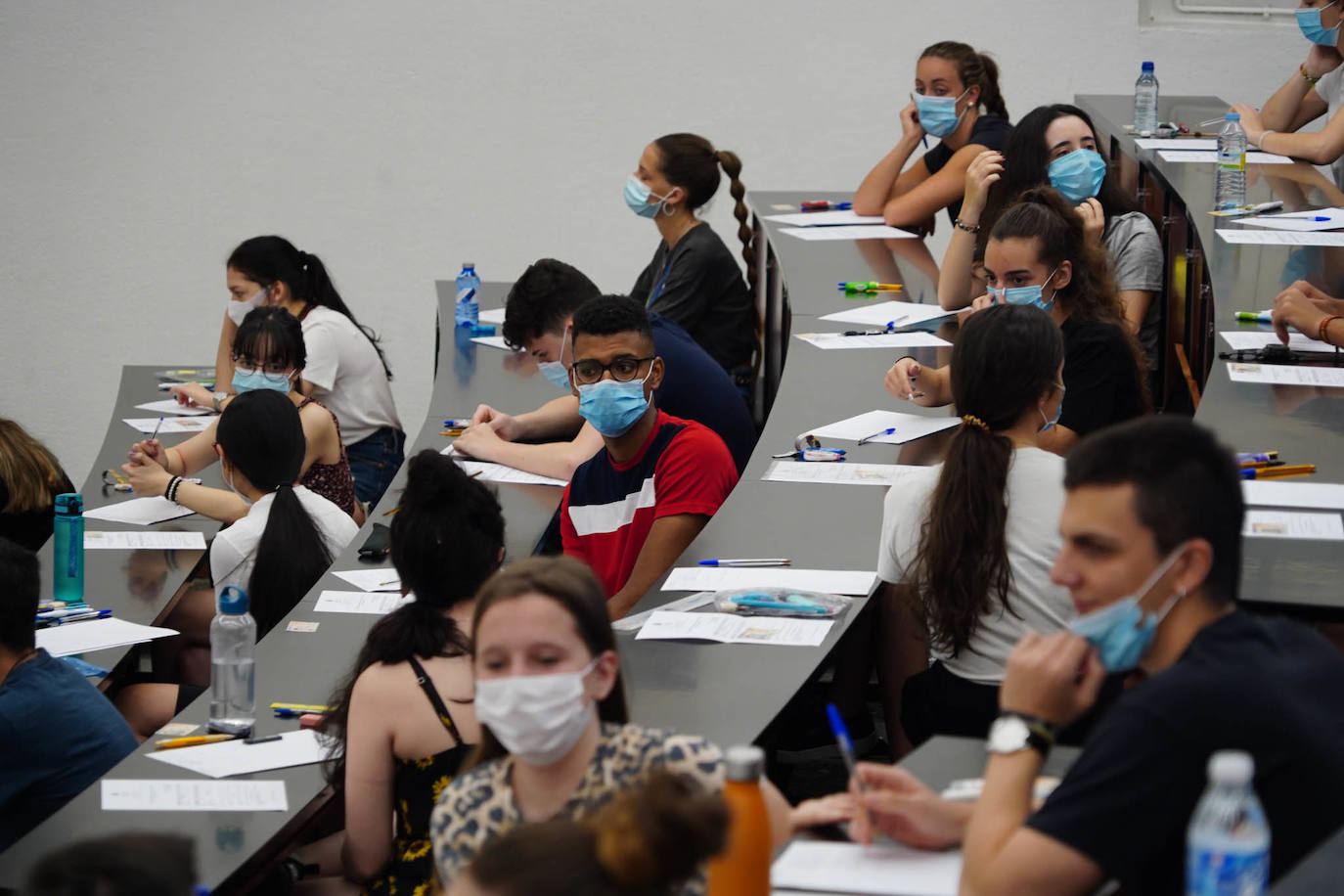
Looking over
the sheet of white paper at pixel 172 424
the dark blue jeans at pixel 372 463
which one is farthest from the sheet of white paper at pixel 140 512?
the dark blue jeans at pixel 372 463

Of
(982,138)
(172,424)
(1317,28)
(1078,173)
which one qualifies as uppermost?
(1317,28)

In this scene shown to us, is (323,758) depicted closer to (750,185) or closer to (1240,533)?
(1240,533)

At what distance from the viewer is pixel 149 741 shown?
2.80 meters

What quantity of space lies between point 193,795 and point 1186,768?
5.33 feet

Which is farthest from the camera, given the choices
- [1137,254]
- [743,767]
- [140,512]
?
[140,512]

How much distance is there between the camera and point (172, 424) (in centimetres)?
539

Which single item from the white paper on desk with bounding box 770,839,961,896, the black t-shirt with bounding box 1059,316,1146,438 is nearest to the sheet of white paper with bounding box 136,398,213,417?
the black t-shirt with bounding box 1059,316,1146,438

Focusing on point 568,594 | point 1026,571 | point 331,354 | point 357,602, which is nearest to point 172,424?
point 331,354

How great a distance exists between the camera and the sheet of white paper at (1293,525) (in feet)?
8.35

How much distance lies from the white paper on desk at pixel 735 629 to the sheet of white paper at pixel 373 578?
1.02m

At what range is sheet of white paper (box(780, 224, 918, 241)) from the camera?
5.61 meters

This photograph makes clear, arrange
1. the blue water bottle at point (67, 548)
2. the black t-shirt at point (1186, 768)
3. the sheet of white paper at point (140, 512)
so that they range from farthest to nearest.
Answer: the sheet of white paper at point (140, 512), the blue water bottle at point (67, 548), the black t-shirt at point (1186, 768)

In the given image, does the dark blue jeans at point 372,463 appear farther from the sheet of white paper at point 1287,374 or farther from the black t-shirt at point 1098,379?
the sheet of white paper at point 1287,374

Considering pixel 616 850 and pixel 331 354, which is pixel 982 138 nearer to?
pixel 331 354
